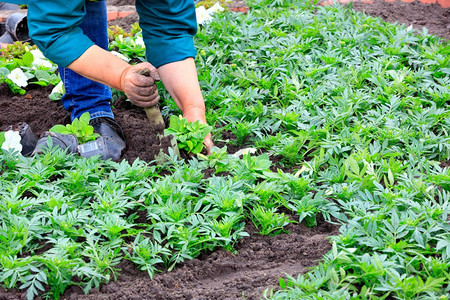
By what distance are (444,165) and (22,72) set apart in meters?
2.74

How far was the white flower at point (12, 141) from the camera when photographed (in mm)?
2859

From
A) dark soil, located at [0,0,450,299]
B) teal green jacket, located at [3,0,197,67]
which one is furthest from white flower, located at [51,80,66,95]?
dark soil, located at [0,0,450,299]

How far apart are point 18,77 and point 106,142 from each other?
133 cm

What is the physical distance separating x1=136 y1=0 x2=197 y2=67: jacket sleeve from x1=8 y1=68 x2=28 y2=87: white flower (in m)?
1.09

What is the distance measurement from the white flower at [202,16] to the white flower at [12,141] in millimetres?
2130

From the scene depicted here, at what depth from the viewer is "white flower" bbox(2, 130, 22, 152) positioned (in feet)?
9.38

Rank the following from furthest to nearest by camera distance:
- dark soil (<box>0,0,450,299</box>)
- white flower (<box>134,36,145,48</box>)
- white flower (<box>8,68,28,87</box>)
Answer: white flower (<box>134,36,145,48</box>), white flower (<box>8,68,28,87</box>), dark soil (<box>0,0,450,299</box>)

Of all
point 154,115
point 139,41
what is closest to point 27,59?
point 139,41

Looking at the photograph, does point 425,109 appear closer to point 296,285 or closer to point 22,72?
point 296,285

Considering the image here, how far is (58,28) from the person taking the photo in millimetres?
2641

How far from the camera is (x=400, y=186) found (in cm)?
246

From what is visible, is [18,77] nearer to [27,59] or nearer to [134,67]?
[27,59]

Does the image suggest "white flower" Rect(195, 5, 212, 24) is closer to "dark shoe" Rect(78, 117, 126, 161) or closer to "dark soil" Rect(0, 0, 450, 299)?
"dark shoe" Rect(78, 117, 126, 161)

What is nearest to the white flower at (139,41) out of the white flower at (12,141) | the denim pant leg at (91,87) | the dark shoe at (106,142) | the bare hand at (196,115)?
the denim pant leg at (91,87)
